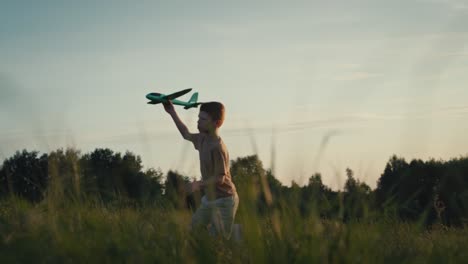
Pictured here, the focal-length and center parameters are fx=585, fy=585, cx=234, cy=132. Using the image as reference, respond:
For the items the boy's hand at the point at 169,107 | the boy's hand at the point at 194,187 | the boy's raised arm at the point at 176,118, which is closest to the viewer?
the boy's hand at the point at 194,187

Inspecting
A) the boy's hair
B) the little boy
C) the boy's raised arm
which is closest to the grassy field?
the little boy

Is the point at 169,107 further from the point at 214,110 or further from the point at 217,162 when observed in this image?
the point at 217,162

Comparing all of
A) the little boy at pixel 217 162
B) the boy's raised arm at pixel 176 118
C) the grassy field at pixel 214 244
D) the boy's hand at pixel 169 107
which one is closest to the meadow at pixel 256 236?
the grassy field at pixel 214 244

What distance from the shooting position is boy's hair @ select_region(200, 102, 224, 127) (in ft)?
27.9

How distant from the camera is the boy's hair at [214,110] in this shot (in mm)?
8516

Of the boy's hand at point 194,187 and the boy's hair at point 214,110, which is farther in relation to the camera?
the boy's hair at point 214,110

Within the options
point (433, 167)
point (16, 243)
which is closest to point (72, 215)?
point (16, 243)

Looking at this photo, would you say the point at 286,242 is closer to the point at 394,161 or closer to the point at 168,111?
the point at 168,111

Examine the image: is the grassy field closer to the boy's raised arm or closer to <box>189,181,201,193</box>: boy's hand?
<box>189,181,201,193</box>: boy's hand

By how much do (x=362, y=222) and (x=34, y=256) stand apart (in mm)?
2250

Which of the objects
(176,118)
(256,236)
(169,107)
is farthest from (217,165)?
(256,236)

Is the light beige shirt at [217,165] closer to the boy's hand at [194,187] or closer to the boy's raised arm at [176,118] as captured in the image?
the boy's raised arm at [176,118]

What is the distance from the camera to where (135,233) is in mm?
4371

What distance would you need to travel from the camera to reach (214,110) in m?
8.52
